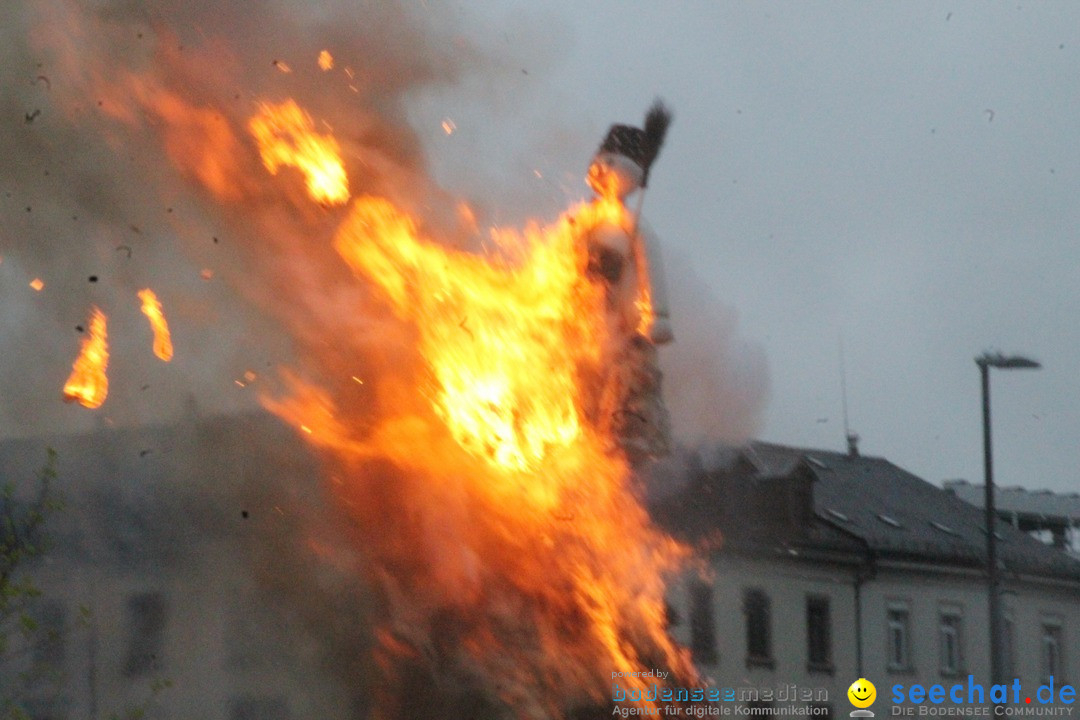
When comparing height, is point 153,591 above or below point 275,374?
below

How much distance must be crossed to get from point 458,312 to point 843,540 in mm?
6824

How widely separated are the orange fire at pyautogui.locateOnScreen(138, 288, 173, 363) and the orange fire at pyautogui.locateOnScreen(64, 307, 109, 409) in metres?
0.34

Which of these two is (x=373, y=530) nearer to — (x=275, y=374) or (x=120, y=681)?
(x=275, y=374)

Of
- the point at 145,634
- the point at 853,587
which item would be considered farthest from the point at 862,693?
the point at 145,634

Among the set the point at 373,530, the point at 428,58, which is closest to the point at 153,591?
the point at 373,530

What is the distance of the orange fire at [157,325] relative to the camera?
1123 cm

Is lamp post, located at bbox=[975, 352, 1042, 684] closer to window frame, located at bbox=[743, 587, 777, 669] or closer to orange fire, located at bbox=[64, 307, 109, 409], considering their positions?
window frame, located at bbox=[743, 587, 777, 669]

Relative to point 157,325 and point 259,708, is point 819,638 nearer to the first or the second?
point 259,708

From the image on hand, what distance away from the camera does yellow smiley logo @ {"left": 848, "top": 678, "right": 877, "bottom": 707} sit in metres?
16.1

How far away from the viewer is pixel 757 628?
1510cm

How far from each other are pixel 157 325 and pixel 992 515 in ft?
30.3

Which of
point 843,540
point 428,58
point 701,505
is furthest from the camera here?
point 843,540

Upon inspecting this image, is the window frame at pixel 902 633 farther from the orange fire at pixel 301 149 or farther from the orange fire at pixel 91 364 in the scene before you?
the orange fire at pixel 91 364

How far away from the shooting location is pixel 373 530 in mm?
11289
